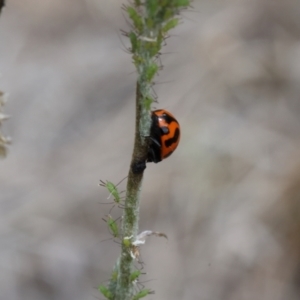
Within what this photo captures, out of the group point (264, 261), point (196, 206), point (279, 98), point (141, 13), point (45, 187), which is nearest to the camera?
point (141, 13)

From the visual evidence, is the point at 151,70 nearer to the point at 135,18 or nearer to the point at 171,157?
the point at 135,18

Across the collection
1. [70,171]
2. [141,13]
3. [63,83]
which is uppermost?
[141,13]

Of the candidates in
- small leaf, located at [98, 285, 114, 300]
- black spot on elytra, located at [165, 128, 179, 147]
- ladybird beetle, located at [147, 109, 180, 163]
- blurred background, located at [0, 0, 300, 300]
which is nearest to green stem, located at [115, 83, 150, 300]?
small leaf, located at [98, 285, 114, 300]

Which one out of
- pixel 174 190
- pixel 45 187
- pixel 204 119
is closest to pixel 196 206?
pixel 174 190

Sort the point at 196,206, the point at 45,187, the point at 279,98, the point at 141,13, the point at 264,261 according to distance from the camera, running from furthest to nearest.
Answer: the point at 279,98
the point at 45,187
the point at 196,206
the point at 264,261
the point at 141,13

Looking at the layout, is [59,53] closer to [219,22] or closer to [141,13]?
[219,22]

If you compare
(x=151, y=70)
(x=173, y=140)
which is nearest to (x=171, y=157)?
(x=173, y=140)

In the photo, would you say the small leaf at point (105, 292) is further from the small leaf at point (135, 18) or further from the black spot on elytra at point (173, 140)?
the black spot on elytra at point (173, 140)

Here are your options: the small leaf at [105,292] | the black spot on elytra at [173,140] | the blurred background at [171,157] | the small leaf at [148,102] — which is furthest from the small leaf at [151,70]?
the blurred background at [171,157]

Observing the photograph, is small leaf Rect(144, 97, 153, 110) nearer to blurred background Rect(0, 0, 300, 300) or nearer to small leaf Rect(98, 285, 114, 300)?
small leaf Rect(98, 285, 114, 300)
